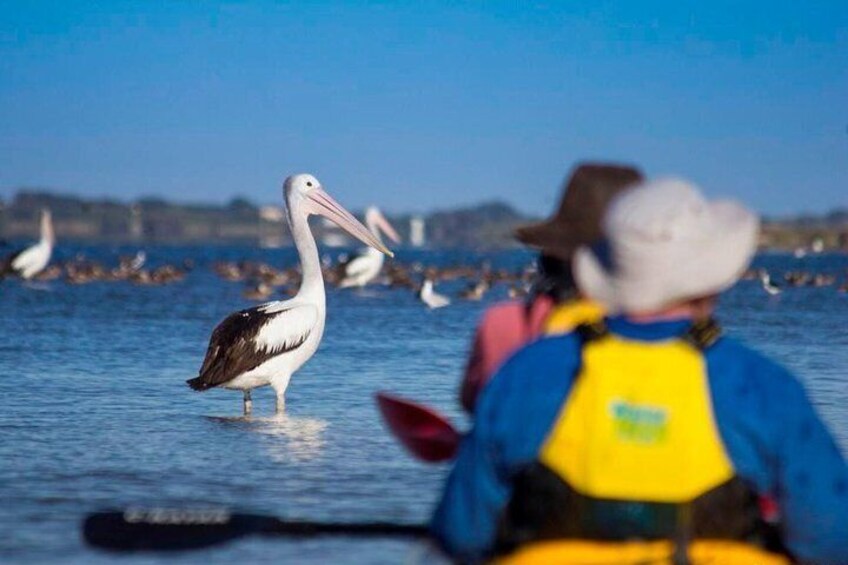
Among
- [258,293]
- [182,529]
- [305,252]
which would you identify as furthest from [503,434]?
[258,293]

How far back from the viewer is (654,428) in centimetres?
328

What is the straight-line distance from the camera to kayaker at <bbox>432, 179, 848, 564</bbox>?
10.8ft

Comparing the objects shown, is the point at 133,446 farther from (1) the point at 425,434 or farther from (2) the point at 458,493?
(2) the point at 458,493

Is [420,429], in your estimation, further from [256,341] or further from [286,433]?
[256,341]

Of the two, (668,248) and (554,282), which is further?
(554,282)

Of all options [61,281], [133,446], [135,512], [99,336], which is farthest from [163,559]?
[61,281]

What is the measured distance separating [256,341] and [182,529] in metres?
8.44

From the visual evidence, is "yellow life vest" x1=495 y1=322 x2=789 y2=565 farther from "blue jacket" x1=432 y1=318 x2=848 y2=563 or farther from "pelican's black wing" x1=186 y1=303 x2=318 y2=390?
"pelican's black wing" x1=186 y1=303 x2=318 y2=390

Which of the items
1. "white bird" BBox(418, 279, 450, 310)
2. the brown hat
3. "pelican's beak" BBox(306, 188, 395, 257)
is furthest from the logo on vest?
"white bird" BBox(418, 279, 450, 310)

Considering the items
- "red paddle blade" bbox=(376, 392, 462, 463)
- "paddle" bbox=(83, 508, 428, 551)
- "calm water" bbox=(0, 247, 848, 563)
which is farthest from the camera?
"calm water" bbox=(0, 247, 848, 563)

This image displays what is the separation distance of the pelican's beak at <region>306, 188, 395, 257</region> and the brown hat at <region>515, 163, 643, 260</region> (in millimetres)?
9891

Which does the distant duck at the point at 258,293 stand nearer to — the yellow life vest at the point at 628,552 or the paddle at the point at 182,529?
the paddle at the point at 182,529

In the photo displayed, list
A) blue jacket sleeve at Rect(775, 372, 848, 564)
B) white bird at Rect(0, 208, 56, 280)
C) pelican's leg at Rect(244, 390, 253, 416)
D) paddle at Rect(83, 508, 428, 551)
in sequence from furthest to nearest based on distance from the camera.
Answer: white bird at Rect(0, 208, 56, 280), pelican's leg at Rect(244, 390, 253, 416), paddle at Rect(83, 508, 428, 551), blue jacket sleeve at Rect(775, 372, 848, 564)

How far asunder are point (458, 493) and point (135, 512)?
117 cm
